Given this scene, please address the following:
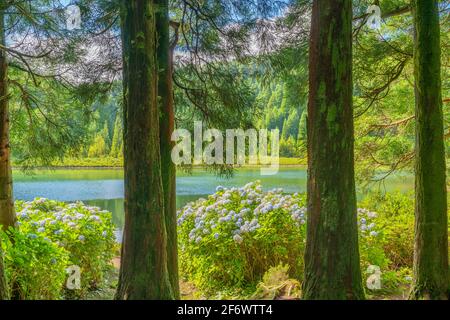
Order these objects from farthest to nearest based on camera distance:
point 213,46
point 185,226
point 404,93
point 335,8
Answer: point 404,93
point 185,226
point 213,46
point 335,8

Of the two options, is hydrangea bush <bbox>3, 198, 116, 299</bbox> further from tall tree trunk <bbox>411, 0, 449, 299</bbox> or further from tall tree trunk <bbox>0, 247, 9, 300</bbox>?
tall tree trunk <bbox>411, 0, 449, 299</bbox>

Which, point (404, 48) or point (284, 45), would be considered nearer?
point (284, 45)

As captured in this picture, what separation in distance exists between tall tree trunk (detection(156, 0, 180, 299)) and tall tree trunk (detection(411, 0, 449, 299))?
2121mm

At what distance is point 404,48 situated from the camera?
5.04 m

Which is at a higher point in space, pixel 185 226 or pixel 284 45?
pixel 284 45

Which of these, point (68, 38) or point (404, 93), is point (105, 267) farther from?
point (404, 93)

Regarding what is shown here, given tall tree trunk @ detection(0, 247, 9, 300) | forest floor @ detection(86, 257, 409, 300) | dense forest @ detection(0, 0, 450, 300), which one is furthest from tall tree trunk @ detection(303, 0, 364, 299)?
tall tree trunk @ detection(0, 247, 9, 300)

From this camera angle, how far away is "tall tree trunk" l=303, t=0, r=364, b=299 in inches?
105

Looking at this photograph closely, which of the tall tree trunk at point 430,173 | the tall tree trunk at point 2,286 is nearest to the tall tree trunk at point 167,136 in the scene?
the tall tree trunk at point 2,286

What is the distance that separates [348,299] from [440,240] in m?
0.88

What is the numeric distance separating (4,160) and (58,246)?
1170 mm

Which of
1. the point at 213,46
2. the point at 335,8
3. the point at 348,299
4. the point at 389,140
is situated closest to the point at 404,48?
the point at 389,140

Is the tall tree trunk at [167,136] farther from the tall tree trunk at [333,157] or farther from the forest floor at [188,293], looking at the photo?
the tall tree trunk at [333,157]

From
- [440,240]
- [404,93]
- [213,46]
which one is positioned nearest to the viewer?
[440,240]
